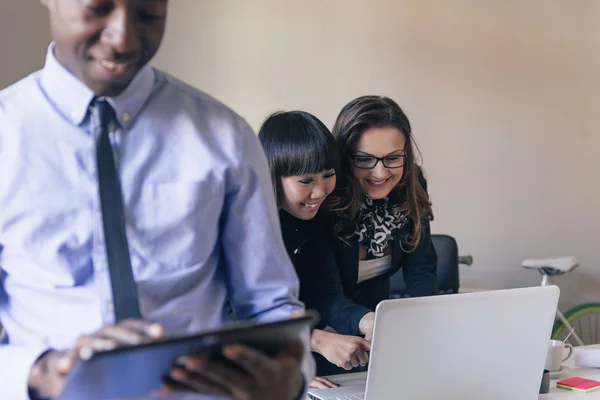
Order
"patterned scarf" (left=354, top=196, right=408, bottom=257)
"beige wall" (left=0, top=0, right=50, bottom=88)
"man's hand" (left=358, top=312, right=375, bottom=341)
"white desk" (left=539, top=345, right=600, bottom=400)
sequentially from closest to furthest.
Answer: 1. "white desk" (left=539, top=345, right=600, bottom=400)
2. "man's hand" (left=358, top=312, right=375, bottom=341)
3. "patterned scarf" (left=354, top=196, right=408, bottom=257)
4. "beige wall" (left=0, top=0, right=50, bottom=88)

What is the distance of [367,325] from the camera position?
1.94 meters

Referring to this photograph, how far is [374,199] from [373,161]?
0.15m

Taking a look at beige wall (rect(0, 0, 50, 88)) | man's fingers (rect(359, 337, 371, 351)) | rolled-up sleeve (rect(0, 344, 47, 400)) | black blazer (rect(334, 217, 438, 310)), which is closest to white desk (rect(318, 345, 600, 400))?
man's fingers (rect(359, 337, 371, 351))

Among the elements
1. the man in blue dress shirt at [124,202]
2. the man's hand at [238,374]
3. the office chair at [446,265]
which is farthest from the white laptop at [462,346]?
the office chair at [446,265]

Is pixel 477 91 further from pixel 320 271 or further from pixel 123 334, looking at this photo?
pixel 123 334

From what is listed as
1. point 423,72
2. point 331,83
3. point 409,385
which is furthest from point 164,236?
point 423,72

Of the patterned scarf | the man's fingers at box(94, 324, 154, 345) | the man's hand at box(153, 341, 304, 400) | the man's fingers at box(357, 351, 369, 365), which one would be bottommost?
the man's fingers at box(357, 351, 369, 365)

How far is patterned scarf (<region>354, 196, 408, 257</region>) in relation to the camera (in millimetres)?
2162

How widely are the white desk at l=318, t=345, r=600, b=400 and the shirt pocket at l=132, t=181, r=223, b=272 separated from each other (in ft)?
3.42

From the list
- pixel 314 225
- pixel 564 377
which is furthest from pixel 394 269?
pixel 564 377

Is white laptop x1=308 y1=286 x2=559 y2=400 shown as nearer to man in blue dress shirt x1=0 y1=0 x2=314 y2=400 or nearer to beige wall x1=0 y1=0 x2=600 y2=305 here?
man in blue dress shirt x1=0 y1=0 x2=314 y2=400

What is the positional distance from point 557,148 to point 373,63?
1.20m

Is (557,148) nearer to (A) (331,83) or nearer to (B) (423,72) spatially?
(B) (423,72)

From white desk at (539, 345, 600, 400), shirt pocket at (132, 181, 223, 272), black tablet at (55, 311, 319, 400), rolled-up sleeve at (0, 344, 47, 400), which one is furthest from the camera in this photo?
white desk at (539, 345, 600, 400)
